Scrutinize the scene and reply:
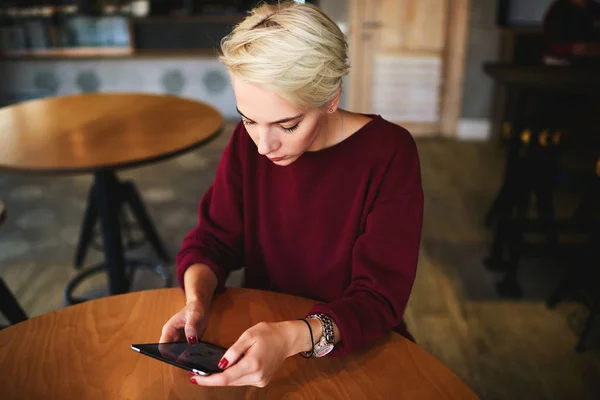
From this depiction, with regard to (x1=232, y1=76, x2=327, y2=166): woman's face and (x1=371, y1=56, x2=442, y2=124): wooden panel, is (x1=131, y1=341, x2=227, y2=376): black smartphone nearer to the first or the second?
(x1=232, y1=76, x2=327, y2=166): woman's face

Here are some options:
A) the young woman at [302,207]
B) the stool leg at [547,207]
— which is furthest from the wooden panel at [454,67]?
the young woman at [302,207]

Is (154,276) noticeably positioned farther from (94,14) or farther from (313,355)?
(94,14)

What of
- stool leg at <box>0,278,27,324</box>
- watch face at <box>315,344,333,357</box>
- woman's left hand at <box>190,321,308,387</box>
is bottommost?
stool leg at <box>0,278,27,324</box>

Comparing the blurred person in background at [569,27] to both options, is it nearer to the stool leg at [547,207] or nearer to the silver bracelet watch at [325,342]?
the stool leg at [547,207]

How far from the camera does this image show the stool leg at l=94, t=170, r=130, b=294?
6.59ft

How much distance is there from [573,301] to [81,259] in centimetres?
233

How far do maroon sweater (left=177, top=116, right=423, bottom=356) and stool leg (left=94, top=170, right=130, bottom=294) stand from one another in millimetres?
980

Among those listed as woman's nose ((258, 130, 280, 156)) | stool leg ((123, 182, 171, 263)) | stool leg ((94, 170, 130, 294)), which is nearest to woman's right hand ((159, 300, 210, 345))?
woman's nose ((258, 130, 280, 156))

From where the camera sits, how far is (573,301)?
92.4 inches

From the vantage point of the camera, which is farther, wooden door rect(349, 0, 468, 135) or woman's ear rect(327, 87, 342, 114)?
wooden door rect(349, 0, 468, 135)

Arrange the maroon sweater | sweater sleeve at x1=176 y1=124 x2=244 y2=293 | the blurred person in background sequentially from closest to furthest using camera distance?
1. the maroon sweater
2. sweater sleeve at x1=176 y1=124 x2=244 y2=293
3. the blurred person in background

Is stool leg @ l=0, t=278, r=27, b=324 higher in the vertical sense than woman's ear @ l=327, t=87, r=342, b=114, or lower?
lower

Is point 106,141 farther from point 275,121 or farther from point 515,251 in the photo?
point 515,251

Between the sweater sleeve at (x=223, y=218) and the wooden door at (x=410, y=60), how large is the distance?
364 cm
